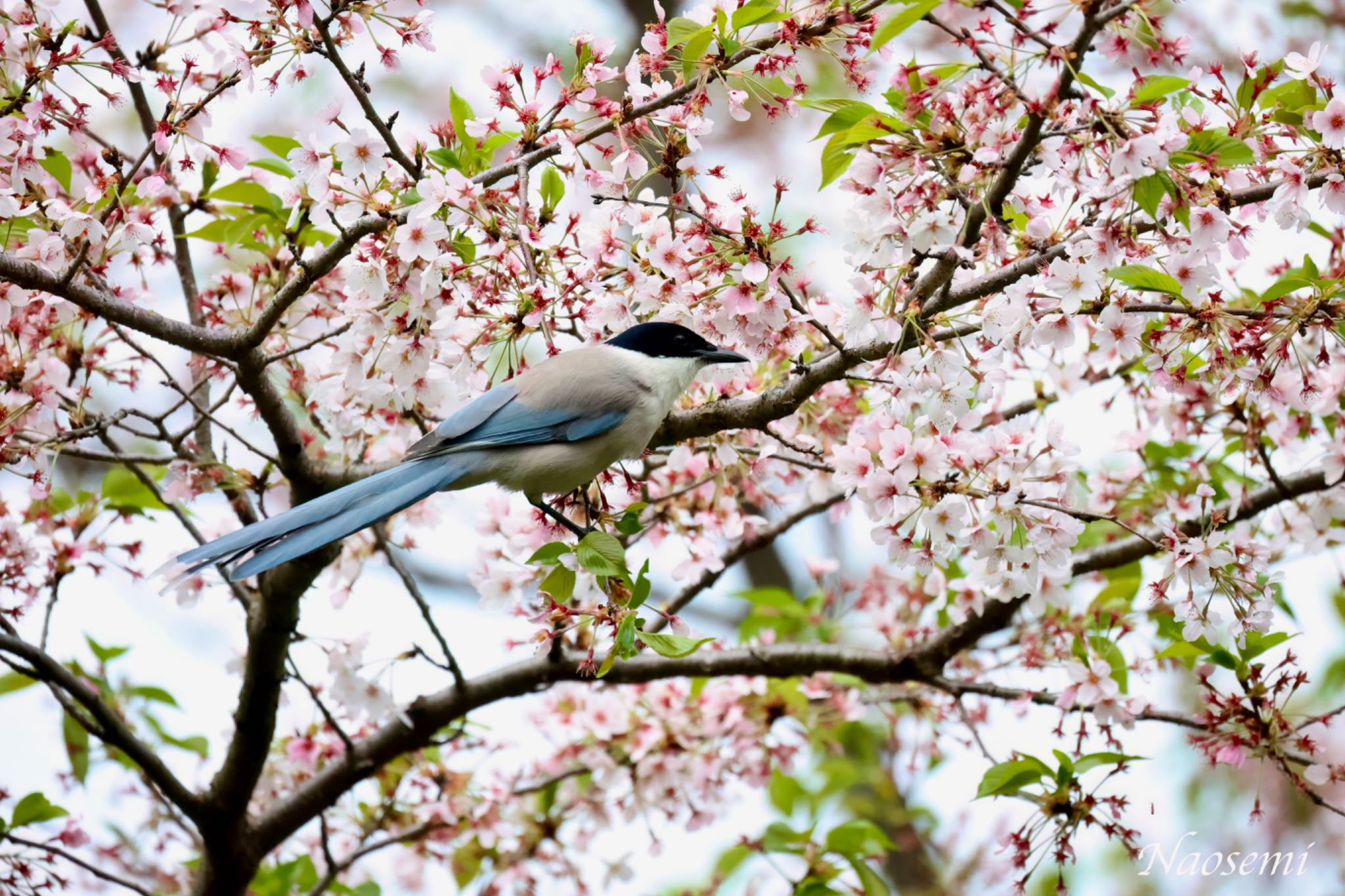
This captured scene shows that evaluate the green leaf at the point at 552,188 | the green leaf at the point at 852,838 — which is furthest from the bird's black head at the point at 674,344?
the green leaf at the point at 852,838

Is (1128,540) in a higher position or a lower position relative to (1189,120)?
lower

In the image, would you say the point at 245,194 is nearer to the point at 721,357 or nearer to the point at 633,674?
the point at 721,357

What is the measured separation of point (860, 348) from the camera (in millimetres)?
2758

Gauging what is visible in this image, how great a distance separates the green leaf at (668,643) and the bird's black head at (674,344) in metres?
1.04

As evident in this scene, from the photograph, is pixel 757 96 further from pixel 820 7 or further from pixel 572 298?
pixel 572 298

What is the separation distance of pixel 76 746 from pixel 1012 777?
2875mm

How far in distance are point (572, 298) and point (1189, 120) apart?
4.77 feet

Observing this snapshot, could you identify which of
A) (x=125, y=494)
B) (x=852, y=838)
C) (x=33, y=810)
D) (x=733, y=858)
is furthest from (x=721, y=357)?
(x=33, y=810)

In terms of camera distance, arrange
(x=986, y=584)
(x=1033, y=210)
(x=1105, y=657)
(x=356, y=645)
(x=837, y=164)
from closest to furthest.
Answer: (x=837, y=164) < (x=1033, y=210) < (x=986, y=584) < (x=1105, y=657) < (x=356, y=645)

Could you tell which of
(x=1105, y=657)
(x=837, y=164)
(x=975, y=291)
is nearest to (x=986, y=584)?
(x=1105, y=657)

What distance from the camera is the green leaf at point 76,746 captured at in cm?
381

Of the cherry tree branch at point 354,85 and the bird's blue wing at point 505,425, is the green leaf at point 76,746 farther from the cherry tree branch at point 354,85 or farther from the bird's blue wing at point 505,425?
the cherry tree branch at point 354,85

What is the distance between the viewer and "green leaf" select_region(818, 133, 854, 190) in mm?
2539

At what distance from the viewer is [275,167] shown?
3.29 m
